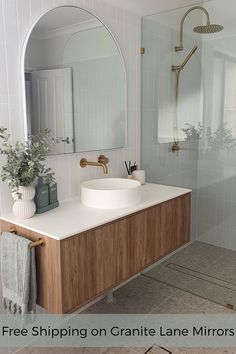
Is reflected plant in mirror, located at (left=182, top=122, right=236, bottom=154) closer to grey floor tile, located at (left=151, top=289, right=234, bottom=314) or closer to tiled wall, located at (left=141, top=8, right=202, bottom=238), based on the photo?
tiled wall, located at (left=141, top=8, right=202, bottom=238)

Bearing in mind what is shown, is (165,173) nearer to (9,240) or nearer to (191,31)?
(191,31)

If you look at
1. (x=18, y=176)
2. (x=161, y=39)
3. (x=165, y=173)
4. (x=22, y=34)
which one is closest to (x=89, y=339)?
(x=18, y=176)

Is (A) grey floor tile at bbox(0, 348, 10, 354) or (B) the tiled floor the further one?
(B) the tiled floor

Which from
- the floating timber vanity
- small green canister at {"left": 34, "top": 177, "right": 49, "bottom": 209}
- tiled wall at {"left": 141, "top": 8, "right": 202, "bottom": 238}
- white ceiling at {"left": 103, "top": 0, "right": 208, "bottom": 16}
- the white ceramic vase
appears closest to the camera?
the floating timber vanity

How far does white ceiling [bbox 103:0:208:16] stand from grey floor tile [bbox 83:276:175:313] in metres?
2.14

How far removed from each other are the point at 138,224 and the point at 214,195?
128cm

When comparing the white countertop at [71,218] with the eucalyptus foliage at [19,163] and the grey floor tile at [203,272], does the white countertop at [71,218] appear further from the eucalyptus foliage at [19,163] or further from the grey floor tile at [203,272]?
the grey floor tile at [203,272]

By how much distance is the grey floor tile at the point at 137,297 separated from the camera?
7.49ft

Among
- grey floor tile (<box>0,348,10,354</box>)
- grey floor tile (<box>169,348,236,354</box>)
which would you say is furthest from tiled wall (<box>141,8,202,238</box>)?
grey floor tile (<box>0,348,10,354</box>)

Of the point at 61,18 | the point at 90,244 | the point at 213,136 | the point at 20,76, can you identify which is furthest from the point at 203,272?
the point at 61,18

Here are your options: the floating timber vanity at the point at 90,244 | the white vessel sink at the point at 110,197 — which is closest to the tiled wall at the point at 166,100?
the floating timber vanity at the point at 90,244

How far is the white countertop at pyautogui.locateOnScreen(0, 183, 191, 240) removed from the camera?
4.80ft

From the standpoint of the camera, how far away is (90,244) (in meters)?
1.54

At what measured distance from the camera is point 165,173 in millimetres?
2699
